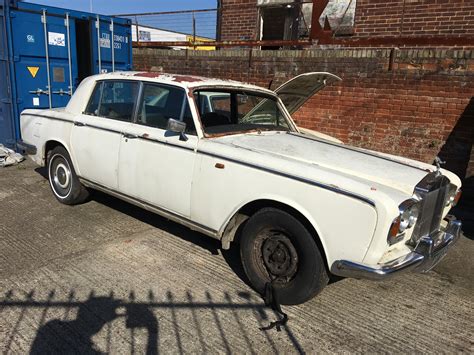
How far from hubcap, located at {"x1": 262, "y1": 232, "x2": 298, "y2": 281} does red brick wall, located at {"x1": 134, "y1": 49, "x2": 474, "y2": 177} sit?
425cm

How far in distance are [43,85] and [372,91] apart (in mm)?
5520

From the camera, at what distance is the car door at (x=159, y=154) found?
3809 mm

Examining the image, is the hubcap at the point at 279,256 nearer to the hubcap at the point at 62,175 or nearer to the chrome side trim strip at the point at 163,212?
the chrome side trim strip at the point at 163,212

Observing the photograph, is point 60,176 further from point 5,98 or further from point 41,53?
point 41,53

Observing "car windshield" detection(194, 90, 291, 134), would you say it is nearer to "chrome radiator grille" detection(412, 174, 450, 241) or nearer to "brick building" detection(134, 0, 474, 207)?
"chrome radiator grille" detection(412, 174, 450, 241)

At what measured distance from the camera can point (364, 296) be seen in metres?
3.59

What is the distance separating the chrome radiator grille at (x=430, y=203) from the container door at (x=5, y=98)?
21.0 ft

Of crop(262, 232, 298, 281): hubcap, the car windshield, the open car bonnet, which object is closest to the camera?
crop(262, 232, 298, 281): hubcap

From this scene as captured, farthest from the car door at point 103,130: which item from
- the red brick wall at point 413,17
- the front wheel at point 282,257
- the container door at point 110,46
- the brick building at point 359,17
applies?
the red brick wall at point 413,17

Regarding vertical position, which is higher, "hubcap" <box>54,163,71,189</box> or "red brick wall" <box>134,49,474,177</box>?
"red brick wall" <box>134,49,474,177</box>

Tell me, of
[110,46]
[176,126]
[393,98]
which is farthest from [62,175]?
[393,98]

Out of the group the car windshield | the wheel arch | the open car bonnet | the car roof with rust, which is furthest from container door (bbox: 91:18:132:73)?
the wheel arch

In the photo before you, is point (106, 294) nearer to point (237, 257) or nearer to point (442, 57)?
point (237, 257)

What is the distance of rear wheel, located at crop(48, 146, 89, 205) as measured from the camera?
5.15 metres
